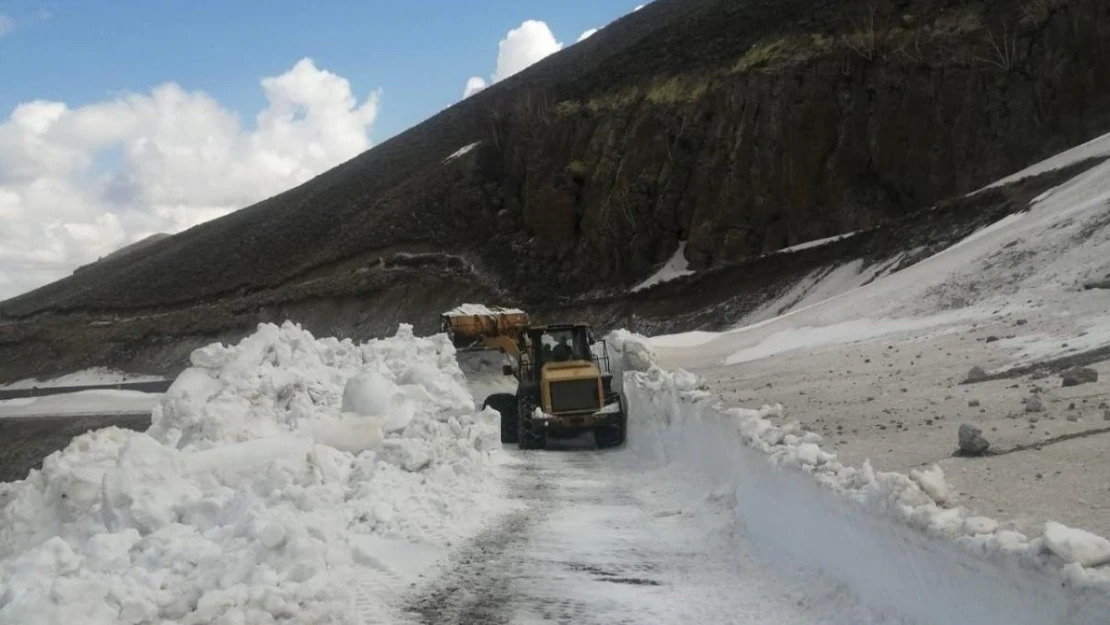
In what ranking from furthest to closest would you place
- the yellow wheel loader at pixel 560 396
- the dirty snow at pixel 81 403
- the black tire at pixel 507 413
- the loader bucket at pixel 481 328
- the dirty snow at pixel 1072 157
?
the dirty snow at pixel 81 403, the dirty snow at pixel 1072 157, the loader bucket at pixel 481 328, the black tire at pixel 507 413, the yellow wheel loader at pixel 560 396

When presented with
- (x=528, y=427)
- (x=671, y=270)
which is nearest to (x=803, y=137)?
(x=671, y=270)

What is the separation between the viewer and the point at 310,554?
6602 mm

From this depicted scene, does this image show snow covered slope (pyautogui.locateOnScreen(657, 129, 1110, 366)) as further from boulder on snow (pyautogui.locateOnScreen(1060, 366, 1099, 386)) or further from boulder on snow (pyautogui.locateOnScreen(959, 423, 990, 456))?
boulder on snow (pyautogui.locateOnScreen(959, 423, 990, 456))

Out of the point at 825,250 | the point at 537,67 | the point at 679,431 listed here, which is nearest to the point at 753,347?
the point at 679,431

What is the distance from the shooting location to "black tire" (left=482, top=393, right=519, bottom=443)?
Answer: 1892 centimetres

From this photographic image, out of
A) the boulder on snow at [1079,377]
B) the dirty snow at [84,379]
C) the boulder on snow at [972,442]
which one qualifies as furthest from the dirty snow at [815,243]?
the dirty snow at [84,379]

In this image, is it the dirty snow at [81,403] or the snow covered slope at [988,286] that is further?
the dirty snow at [81,403]

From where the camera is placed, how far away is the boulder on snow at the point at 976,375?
11.4m

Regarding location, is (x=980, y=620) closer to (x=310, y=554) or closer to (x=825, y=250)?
(x=310, y=554)

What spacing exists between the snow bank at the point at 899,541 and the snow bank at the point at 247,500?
3.03 metres

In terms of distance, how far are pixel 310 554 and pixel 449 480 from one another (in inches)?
180

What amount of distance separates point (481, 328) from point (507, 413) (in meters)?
7.94

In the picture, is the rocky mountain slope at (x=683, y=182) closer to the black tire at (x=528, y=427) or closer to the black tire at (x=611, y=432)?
the black tire at (x=611, y=432)

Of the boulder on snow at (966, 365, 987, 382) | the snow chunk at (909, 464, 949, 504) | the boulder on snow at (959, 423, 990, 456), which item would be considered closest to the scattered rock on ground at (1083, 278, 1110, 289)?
the boulder on snow at (966, 365, 987, 382)
